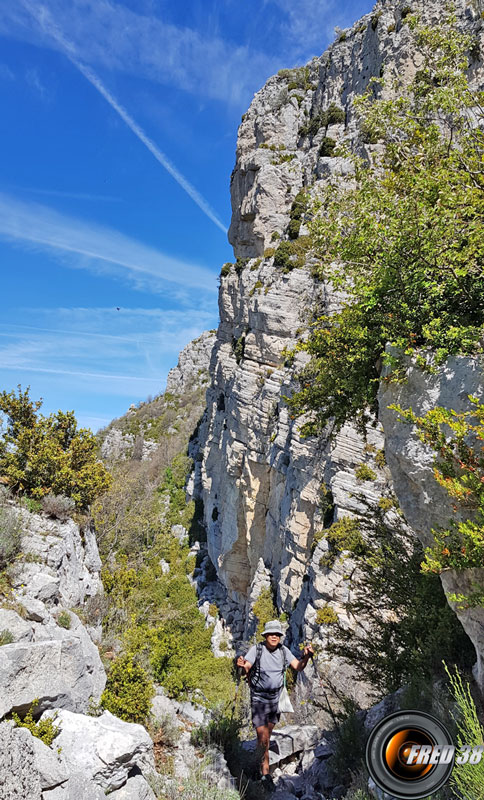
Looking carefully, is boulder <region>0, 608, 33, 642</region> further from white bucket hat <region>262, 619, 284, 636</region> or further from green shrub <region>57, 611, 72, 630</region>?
white bucket hat <region>262, 619, 284, 636</region>

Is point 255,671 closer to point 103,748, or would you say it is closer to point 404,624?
point 103,748

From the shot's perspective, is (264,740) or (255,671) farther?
(264,740)

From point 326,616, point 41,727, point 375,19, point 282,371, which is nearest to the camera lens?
point 41,727

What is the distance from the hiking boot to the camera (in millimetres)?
6398

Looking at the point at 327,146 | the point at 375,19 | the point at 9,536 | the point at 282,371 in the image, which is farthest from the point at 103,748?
the point at 375,19

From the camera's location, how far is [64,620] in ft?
27.5

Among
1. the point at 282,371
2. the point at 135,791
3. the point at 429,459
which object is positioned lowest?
the point at 135,791

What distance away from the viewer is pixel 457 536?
4.54 m

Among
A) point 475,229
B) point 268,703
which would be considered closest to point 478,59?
point 475,229

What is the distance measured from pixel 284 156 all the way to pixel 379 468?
3134cm

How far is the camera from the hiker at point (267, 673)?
20.3 ft

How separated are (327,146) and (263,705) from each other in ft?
121

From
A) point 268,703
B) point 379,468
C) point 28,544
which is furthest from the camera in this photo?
point 379,468

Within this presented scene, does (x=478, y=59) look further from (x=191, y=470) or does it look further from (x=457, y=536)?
(x=191, y=470)
